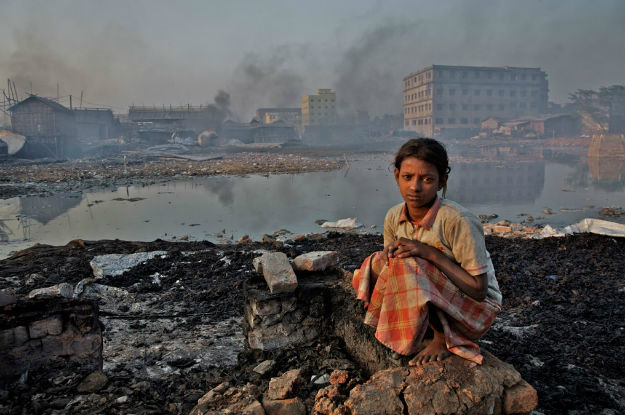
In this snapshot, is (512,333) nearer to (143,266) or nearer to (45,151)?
(143,266)

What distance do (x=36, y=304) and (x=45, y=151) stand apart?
27728 mm

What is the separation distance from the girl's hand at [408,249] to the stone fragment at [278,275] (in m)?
0.91

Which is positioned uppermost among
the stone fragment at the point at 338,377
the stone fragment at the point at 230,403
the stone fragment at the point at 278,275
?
the stone fragment at the point at 278,275

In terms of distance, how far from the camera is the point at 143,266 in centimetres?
487

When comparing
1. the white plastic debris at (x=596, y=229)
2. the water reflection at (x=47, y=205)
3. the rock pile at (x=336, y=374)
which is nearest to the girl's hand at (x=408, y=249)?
the rock pile at (x=336, y=374)

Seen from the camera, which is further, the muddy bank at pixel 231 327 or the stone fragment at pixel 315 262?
the stone fragment at pixel 315 262

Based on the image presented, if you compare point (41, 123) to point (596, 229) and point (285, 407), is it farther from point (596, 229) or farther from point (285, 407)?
point (285, 407)

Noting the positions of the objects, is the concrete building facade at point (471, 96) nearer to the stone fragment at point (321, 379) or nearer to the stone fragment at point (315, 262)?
the stone fragment at point (315, 262)

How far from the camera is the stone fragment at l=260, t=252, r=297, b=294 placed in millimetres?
2666

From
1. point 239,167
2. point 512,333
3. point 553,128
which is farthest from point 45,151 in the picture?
point 553,128

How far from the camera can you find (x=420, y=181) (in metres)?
1.99

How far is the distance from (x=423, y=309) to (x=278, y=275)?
112 centimetres

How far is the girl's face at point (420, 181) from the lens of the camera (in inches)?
77.8

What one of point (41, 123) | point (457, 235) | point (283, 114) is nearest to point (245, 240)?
point (457, 235)
